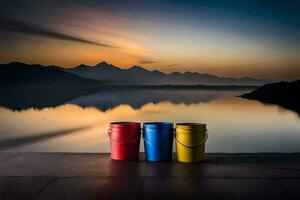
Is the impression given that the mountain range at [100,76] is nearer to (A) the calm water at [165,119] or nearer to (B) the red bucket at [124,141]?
(A) the calm water at [165,119]

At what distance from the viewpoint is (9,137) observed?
5.88 meters

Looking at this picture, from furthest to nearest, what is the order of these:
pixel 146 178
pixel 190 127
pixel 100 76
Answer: pixel 100 76 → pixel 190 127 → pixel 146 178

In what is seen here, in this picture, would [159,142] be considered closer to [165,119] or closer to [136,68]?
[165,119]

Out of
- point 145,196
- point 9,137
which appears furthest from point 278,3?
point 9,137

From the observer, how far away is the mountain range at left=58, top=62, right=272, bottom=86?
5.80 metres

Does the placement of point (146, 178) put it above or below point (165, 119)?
below

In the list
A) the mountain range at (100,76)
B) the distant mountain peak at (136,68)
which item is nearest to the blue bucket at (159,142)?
the mountain range at (100,76)

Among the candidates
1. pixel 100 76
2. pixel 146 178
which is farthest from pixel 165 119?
Answer: pixel 146 178

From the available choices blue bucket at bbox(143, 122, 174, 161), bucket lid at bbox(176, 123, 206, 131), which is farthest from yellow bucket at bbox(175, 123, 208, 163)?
blue bucket at bbox(143, 122, 174, 161)

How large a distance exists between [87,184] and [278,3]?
4.23 meters

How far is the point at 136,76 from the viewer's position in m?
5.88

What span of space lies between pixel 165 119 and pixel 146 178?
196 centimetres

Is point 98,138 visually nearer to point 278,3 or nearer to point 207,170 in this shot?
Answer: point 207,170

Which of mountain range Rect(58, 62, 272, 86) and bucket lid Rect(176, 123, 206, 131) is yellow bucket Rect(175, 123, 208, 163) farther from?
mountain range Rect(58, 62, 272, 86)
